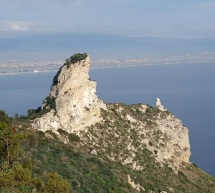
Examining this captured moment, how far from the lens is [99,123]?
115 feet

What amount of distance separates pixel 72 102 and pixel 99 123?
138 inches

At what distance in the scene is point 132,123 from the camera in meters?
39.1

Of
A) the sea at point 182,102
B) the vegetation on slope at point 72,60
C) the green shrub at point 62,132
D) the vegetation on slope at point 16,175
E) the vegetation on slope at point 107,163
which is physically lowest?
the sea at point 182,102

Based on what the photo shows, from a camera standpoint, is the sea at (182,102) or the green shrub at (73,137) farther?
the sea at (182,102)

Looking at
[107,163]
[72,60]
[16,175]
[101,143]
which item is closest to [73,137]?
[101,143]

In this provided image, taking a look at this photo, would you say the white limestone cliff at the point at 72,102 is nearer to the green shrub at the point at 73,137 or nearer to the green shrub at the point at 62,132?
the green shrub at the point at 62,132

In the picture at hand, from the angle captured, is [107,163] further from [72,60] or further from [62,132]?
[72,60]

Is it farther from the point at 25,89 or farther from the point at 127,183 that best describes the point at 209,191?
the point at 25,89

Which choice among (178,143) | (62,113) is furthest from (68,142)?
(178,143)

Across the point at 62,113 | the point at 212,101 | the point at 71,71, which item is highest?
the point at 71,71

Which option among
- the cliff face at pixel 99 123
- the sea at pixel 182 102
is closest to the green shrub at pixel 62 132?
the cliff face at pixel 99 123

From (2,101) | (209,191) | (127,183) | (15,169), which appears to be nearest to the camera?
(15,169)

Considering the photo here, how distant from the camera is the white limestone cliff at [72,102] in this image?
31.4 meters

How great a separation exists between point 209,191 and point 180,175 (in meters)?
2.64
